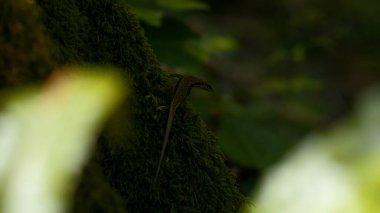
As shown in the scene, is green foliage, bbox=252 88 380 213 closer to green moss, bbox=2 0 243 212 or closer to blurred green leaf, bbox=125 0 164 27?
green moss, bbox=2 0 243 212

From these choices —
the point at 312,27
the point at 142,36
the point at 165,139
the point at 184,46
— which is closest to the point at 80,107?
the point at 165,139

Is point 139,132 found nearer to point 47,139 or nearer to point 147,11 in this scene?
point 47,139

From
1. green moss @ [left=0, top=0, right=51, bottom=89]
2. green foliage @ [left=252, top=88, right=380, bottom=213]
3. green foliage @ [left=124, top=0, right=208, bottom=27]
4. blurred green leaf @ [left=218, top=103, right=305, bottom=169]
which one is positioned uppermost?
green foliage @ [left=252, top=88, right=380, bottom=213]

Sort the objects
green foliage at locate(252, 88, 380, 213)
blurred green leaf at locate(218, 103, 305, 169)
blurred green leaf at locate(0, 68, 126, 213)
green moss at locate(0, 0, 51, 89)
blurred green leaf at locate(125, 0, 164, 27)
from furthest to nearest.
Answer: blurred green leaf at locate(218, 103, 305, 169)
blurred green leaf at locate(125, 0, 164, 27)
green moss at locate(0, 0, 51, 89)
blurred green leaf at locate(0, 68, 126, 213)
green foliage at locate(252, 88, 380, 213)

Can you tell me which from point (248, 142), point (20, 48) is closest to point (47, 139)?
point (20, 48)

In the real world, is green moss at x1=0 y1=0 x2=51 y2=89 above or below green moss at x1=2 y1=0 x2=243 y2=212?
above

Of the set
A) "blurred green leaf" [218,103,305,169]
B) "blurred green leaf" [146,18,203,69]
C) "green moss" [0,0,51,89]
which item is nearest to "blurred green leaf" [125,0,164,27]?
"blurred green leaf" [146,18,203,69]

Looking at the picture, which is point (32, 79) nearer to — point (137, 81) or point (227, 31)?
point (137, 81)
